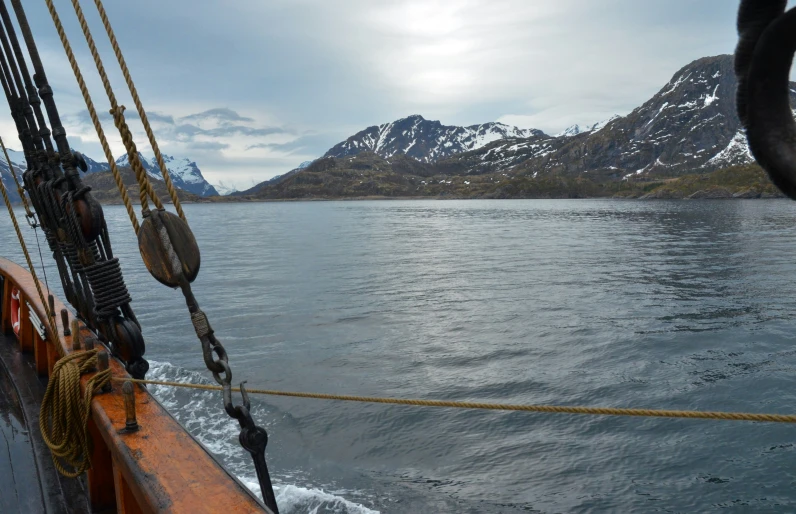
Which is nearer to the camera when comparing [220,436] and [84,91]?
[84,91]

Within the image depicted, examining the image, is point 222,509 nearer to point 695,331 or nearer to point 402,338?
point 402,338

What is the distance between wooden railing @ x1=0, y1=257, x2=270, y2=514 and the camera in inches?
122

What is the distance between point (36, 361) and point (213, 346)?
633 cm

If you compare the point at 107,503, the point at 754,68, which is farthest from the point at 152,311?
the point at 754,68

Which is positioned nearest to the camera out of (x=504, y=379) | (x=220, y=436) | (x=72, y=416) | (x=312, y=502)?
(x=72, y=416)

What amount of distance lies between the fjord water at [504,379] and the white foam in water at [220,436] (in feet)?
0.15

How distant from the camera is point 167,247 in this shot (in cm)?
343

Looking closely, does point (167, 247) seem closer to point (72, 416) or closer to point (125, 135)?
point (125, 135)

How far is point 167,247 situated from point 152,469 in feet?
4.82

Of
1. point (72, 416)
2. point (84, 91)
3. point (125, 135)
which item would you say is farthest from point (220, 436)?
point (125, 135)

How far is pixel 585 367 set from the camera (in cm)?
1425

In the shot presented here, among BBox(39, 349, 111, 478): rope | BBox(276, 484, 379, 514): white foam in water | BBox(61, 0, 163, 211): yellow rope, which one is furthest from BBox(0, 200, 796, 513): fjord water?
BBox(61, 0, 163, 211): yellow rope

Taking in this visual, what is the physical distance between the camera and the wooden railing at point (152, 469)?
122 inches

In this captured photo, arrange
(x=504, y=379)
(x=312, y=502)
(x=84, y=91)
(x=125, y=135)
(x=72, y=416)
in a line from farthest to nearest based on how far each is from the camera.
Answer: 1. (x=504, y=379)
2. (x=312, y=502)
3. (x=72, y=416)
4. (x=84, y=91)
5. (x=125, y=135)
